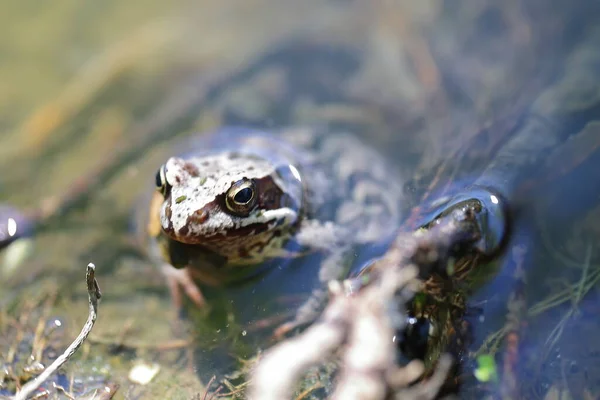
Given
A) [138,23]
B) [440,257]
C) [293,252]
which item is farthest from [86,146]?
[440,257]

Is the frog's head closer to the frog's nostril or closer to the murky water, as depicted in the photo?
the frog's nostril

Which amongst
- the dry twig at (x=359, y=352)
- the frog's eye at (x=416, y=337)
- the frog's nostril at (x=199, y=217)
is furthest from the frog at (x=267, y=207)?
the dry twig at (x=359, y=352)

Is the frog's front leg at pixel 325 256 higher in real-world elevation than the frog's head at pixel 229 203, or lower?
lower

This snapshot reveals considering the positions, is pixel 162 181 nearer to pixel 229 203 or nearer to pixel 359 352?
pixel 229 203

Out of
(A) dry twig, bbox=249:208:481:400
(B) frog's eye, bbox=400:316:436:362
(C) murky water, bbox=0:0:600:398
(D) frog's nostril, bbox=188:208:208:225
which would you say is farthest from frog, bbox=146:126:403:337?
(A) dry twig, bbox=249:208:481:400

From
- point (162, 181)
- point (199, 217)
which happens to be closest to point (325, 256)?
point (199, 217)

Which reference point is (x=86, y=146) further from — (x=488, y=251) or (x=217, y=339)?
(x=488, y=251)

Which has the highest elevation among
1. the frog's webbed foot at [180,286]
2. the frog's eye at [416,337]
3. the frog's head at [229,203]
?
the frog's head at [229,203]

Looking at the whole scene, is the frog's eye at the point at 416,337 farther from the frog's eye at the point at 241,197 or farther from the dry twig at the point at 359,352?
the frog's eye at the point at 241,197
